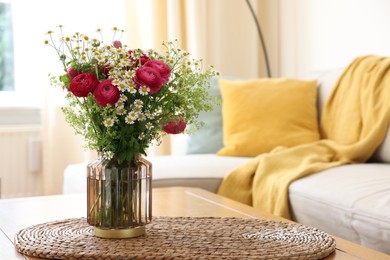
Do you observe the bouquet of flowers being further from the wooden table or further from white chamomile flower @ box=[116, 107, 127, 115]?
the wooden table

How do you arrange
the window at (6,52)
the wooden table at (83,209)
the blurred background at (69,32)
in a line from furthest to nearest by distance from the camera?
the window at (6,52) < the blurred background at (69,32) < the wooden table at (83,209)

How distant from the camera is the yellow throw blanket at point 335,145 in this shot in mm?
2438

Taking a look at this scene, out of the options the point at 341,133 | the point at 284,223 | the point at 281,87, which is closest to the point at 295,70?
the point at 281,87

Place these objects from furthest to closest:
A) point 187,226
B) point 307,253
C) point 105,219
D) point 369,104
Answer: point 369,104 → point 187,226 → point 105,219 → point 307,253

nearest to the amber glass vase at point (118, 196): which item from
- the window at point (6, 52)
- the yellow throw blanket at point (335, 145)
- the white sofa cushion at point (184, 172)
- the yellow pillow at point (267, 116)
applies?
the yellow throw blanket at point (335, 145)

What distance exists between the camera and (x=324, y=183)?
222 cm

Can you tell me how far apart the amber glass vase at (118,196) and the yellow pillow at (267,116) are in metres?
1.60

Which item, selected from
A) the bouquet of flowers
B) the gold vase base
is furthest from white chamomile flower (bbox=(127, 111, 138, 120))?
the gold vase base

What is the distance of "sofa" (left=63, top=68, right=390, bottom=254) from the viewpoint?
191cm

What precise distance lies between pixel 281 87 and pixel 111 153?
1.85 meters

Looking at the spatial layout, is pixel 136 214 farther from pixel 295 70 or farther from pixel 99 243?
pixel 295 70

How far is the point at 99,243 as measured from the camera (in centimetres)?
136

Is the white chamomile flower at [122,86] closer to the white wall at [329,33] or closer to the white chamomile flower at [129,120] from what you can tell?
the white chamomile flower at [129,120]

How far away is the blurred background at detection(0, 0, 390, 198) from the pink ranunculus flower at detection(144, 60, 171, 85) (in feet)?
6.65
